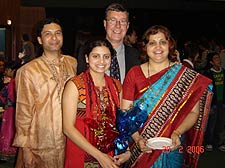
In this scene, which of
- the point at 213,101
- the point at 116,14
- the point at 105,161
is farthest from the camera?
the point at 213,101

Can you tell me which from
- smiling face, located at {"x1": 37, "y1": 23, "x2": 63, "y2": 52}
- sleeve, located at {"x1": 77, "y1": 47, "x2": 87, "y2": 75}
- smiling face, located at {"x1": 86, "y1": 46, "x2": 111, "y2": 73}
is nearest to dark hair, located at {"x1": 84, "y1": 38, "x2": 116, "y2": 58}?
smiling face, located at {"x1": 86, "y1": 46, "x2": 111, "y2": 73}

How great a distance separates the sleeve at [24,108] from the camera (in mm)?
2533

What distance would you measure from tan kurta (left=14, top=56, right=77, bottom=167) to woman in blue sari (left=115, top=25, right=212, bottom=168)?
1.63ft

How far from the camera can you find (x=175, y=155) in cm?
243

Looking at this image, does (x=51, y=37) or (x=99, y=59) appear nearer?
(x=99, y=59)

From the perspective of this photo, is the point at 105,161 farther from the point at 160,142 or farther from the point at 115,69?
the point at 115,69

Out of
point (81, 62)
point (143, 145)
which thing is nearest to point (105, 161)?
point (143, 145)

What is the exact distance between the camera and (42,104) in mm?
2543

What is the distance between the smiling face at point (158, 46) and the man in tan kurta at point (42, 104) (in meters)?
0.63

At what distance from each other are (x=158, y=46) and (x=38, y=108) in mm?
880

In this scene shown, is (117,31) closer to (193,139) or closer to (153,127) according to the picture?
(153,127)

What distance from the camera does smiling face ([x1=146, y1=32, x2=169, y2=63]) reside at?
2.35m

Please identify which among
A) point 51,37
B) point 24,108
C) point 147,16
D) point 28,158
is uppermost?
point 147,16

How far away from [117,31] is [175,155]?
91cm
